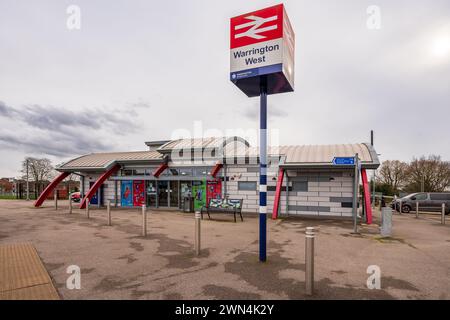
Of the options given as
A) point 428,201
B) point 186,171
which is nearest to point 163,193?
point 186,171

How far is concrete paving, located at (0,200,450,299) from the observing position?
4031mm

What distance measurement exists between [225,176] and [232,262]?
10322 millimetres

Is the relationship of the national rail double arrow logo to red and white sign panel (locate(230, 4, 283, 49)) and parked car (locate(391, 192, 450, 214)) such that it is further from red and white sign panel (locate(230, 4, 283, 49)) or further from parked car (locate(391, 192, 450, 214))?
parked car (locate(391, 192, 450, 214))

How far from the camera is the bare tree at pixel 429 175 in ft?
113

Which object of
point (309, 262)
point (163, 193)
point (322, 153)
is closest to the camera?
point (309, 262)

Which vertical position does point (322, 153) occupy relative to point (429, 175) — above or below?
above

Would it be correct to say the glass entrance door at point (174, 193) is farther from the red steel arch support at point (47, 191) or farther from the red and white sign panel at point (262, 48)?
the red and white sign panel at point (262, 48)

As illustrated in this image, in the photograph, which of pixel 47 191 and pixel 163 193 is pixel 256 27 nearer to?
pixel 163 193

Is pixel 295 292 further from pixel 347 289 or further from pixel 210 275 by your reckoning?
pixel 210 275

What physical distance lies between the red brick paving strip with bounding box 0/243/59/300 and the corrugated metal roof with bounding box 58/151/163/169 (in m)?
11.5

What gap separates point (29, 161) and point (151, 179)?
39.3 meters

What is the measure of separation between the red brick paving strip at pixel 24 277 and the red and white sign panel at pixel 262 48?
5.29 meters

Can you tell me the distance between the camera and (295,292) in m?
3.98

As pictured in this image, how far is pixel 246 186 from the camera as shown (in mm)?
15453
